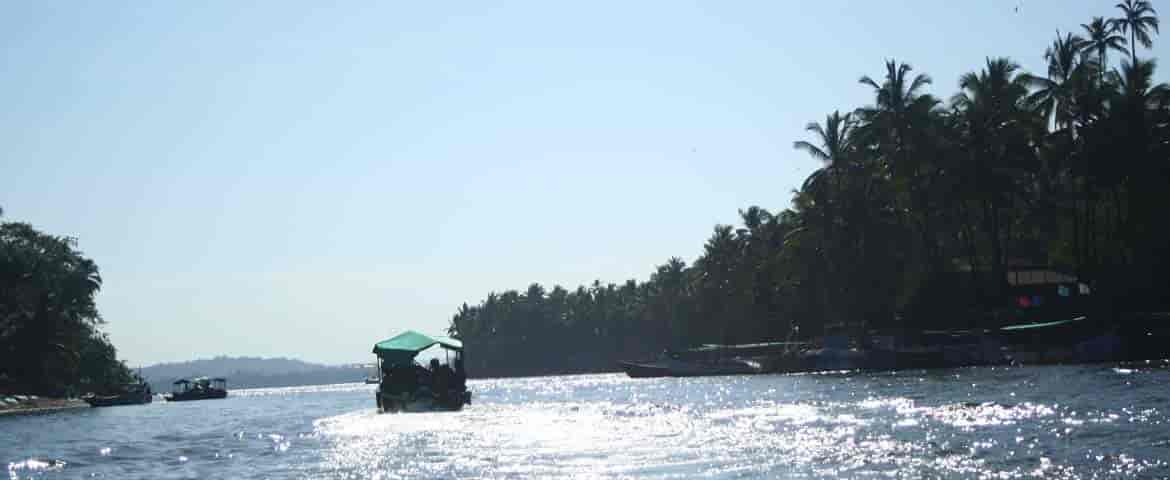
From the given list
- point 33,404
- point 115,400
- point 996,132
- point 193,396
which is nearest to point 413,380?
point 996,132

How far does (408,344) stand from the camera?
59.4m

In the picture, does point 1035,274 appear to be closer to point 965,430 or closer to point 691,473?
point 965,430

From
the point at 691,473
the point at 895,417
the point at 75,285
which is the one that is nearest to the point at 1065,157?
the point at 895,417

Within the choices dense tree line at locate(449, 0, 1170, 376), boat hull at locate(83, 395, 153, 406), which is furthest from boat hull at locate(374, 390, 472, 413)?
boat hull at locate(83, 395, 153, 406)

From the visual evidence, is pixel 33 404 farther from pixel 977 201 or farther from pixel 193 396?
pixel 977 201

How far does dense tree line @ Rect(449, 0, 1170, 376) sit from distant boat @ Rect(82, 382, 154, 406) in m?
56.7

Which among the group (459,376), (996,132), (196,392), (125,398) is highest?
(996,132)

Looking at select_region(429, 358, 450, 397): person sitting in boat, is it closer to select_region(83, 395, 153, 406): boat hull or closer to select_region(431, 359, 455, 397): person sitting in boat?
A: select_region(431, 359, 455, 397): person sitting in boat

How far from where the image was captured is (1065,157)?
68812 millimetres

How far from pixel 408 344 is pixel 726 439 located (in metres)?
30.1

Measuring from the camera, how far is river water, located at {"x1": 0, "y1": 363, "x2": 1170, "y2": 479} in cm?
2464

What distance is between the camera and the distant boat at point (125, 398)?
104125 mm

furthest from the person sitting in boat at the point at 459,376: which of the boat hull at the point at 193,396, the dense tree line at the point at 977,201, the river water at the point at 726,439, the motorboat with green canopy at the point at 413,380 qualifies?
the boat hull at the point at 193,396

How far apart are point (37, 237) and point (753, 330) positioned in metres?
68.0
